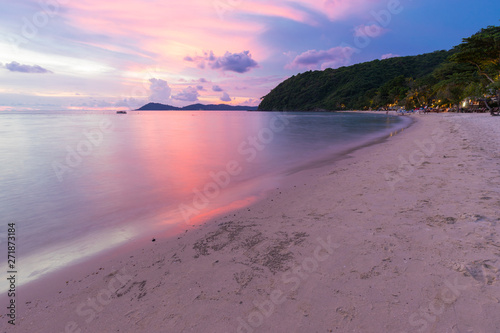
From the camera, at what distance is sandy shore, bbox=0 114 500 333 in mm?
3316

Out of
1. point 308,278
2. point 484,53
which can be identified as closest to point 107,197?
point 308,278

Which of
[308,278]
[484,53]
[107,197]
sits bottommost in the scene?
[107,197]

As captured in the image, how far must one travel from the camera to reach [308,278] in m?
4.14

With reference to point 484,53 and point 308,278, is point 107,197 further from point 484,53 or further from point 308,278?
point 484,53

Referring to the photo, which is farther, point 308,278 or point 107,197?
point 107,197

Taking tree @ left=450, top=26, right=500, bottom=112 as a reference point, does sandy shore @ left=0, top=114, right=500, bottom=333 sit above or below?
below

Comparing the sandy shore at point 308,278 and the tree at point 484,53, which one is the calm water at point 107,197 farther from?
the tree at point 484,53

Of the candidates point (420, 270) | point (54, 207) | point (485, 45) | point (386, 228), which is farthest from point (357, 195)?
point (485, 45)

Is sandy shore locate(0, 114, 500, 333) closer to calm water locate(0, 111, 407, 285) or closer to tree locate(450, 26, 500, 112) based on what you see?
calm water locate(0, 111, 407, 285)

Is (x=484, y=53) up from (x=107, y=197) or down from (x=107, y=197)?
up

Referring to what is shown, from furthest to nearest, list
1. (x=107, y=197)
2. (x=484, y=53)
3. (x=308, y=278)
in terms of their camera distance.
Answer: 1. (x=484, y=53)
2. (x=107, y=197)
3. (x=308, y=278)

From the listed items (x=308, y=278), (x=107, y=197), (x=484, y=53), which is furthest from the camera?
Result: (x=484, y=53)

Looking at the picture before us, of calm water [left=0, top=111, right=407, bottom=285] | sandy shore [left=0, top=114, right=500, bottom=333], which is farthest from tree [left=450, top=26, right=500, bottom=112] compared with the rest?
sandy shore [left=0, top=114, right=500, bottom=333]

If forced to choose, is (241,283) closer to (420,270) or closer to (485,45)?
(420,270)
